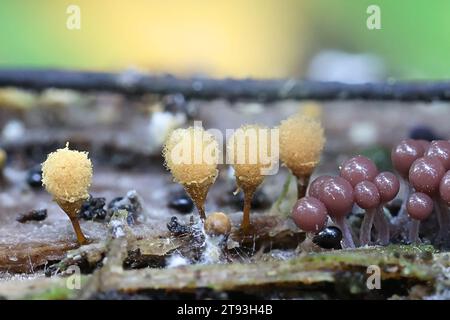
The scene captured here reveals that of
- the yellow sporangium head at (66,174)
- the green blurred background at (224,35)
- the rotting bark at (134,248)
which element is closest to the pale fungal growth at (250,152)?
the rotting bark at (134,248)

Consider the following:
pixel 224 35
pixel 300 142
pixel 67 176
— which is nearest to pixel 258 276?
pixel 300 142

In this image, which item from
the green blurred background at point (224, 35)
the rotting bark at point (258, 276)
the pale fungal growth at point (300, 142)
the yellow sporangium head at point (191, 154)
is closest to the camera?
the rotting bark at point (258, 276)

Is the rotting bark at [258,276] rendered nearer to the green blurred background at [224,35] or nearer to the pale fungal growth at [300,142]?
the pale fungal growth at [300,142]

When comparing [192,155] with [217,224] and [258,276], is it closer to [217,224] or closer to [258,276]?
[217,224]

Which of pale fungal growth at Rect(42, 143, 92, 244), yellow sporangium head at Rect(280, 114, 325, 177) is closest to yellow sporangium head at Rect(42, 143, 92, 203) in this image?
pale fungal growth at Rect(42, 143, 92, 244)
